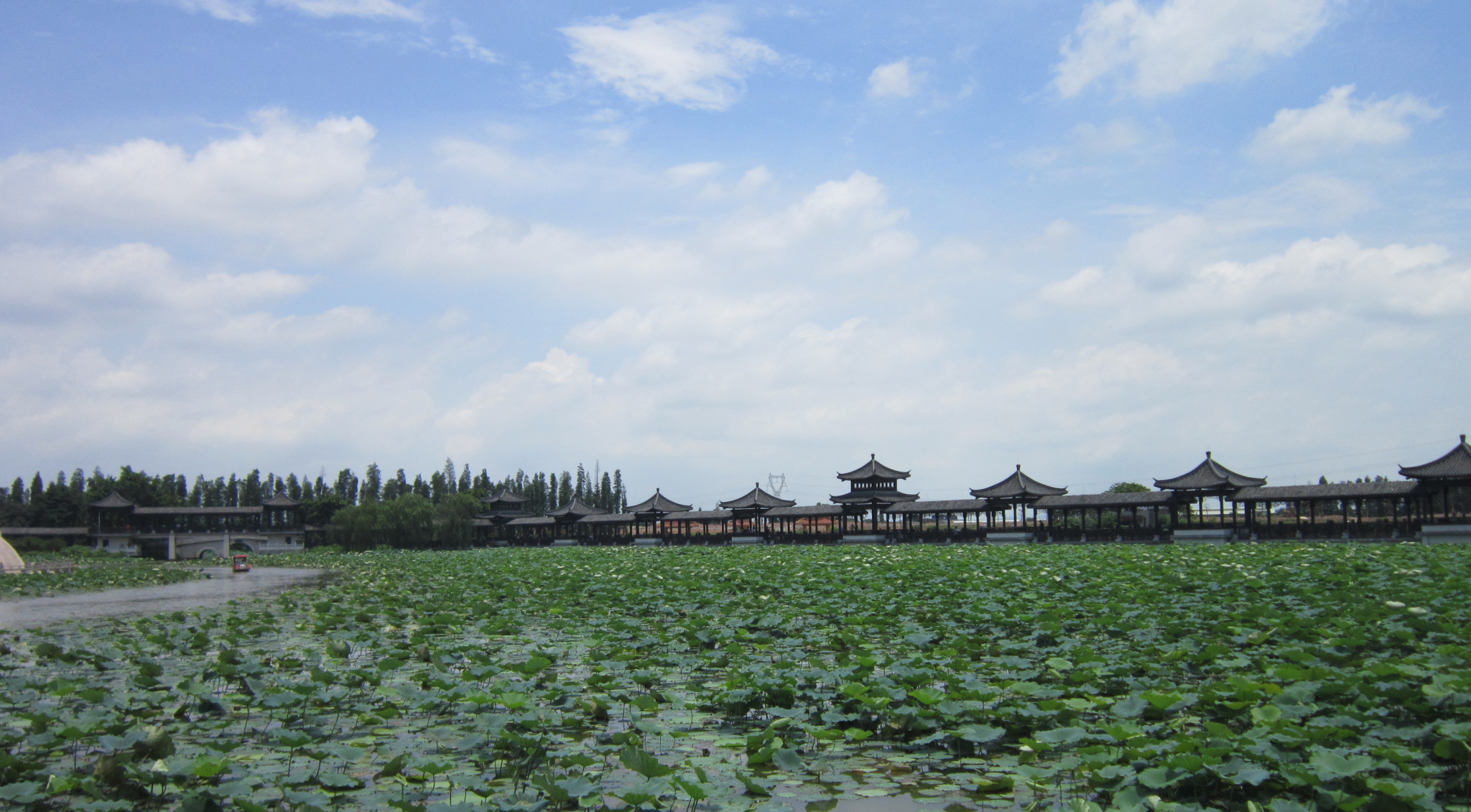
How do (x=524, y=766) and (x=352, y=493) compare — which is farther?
(x=352, y=493)

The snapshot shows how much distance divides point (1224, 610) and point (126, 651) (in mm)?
9904

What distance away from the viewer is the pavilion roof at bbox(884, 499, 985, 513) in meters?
35.8

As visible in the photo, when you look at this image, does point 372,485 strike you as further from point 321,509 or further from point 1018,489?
point 1018,489

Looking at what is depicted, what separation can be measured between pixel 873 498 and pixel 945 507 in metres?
3.33

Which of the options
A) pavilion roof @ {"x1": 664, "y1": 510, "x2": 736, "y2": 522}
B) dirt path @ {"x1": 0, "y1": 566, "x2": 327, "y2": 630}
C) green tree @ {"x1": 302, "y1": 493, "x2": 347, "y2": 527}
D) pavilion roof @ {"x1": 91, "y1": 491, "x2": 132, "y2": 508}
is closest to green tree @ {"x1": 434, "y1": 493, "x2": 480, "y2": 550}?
green tree @ {"x1": 302, "y1": 493, "x2": 347, "y2": 527}

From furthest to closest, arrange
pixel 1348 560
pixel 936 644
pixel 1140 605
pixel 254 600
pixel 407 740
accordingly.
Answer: pixel 254 600
pixel 1348 560
pixel 1140 605
pixel 936 644
pixel 407 740

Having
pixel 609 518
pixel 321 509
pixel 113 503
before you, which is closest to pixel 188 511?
pixel 113 503

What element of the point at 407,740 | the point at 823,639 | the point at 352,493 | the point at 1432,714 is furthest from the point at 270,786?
the point at 352,493

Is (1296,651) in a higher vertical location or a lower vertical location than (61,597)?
higher

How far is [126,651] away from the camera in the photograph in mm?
7812

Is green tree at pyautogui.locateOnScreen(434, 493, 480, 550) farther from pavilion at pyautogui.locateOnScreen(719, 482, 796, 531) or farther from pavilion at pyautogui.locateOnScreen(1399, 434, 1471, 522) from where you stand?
pavilion at pyautogui.locateOnScreen(1399, 434, 1471, 522)

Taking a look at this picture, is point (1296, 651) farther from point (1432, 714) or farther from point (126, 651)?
point (126, 651)

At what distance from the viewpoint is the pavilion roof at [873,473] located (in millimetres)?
39406

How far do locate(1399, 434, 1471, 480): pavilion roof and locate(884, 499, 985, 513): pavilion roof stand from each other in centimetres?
1422
